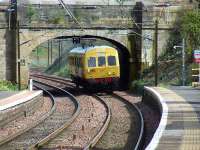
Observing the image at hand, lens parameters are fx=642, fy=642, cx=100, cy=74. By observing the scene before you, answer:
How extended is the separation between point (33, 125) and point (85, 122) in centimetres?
216

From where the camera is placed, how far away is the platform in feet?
44.9

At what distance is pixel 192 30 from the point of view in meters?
40.2

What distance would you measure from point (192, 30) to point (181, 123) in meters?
23.4

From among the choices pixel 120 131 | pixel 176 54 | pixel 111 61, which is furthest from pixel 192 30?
pixel 120 131

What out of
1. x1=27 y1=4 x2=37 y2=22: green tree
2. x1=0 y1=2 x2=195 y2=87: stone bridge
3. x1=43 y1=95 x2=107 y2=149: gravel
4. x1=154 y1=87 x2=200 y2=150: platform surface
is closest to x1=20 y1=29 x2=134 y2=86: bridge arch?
x1=0 y1=2 x2=195 y2=87: stone bridge

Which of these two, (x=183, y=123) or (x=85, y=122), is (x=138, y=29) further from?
(x=183, y=123)

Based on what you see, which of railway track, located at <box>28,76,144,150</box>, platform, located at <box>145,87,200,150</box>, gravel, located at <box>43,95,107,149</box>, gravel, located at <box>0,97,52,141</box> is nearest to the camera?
platform, located at <box>145,87,200,150</box>

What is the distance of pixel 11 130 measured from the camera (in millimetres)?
20141

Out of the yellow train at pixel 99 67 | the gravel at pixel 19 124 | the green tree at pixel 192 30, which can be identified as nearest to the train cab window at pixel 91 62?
the yellow train at pixel 99 67

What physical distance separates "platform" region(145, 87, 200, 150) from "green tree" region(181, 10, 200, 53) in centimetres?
1403

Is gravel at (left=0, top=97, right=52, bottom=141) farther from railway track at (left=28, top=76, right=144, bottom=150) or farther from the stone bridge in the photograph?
the stone bridge

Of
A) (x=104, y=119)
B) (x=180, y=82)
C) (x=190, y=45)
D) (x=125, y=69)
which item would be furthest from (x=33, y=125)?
(x=125, y=69)

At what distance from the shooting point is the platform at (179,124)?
13.7 m

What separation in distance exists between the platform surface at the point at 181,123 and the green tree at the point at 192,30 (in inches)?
530
